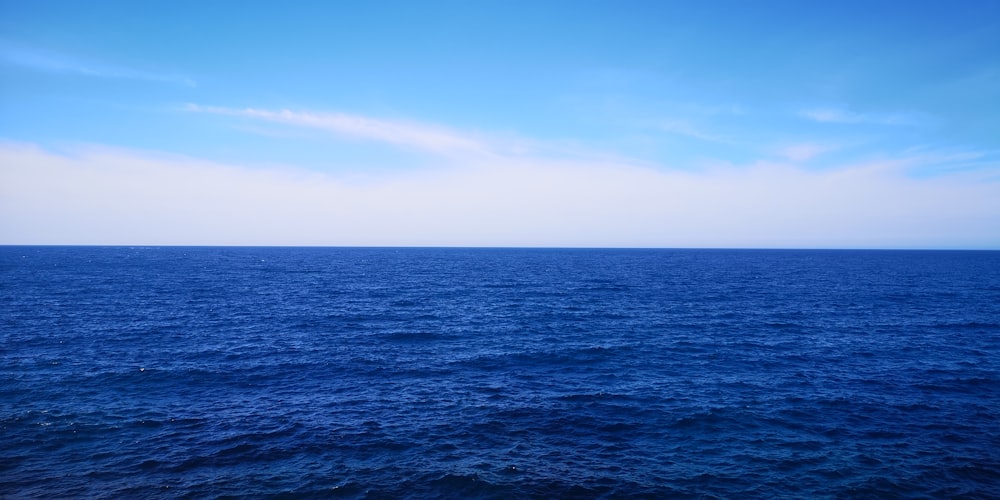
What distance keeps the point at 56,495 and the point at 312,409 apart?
1506cm

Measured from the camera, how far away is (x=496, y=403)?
39.8 m

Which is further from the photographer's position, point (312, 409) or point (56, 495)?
point (312, 409)

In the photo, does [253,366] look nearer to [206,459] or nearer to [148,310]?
[206,459]

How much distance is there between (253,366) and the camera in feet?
163

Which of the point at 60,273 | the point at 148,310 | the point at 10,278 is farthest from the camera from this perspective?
the point at 60,273

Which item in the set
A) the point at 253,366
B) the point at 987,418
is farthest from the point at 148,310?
the point at 987,418

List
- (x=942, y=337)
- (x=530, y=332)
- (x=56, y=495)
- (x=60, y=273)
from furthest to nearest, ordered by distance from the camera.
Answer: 1. (x=60, y=273)
2. (x=530, y=332)
3. (x=942, y=337)
4. (x=56, y=495)

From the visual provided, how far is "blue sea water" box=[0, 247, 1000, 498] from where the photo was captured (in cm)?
2828

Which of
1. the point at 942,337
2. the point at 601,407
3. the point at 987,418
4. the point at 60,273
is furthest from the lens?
the point at 60,273

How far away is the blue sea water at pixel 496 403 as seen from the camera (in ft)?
92.8

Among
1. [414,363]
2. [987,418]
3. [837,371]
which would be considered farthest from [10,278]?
[987,418]

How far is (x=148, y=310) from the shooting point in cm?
8038

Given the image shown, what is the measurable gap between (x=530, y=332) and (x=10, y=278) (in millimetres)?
140546

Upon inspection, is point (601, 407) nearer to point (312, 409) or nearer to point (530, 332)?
point (312, 409)
